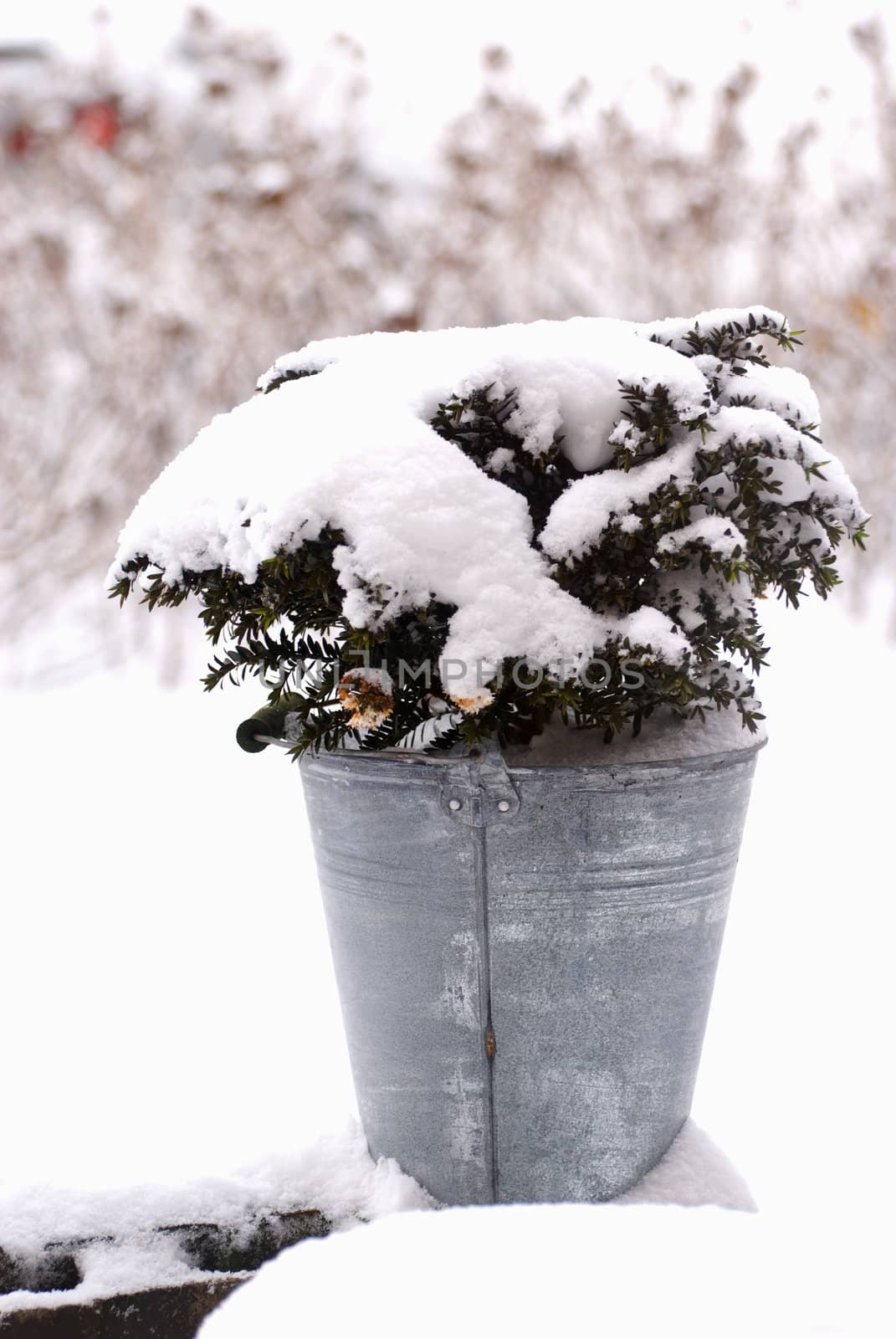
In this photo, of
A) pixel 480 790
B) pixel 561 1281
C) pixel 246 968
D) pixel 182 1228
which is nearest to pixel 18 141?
pixel 246 968

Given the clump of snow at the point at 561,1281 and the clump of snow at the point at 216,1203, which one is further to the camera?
the clump of snow at the point at 216,1203

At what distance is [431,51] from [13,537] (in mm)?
2266

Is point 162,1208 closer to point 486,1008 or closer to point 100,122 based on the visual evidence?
point 486,1008

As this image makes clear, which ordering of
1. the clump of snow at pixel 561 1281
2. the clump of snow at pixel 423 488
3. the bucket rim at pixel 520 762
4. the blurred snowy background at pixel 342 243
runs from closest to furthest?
the clump of snow at pixel 561 1281, the clump of snow at pixel 423 488, the bucket rim at pixel 520 762, the blurred snowy background at pixel 342 243

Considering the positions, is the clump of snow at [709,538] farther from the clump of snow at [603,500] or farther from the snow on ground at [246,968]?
the snow on ground at [246,968]

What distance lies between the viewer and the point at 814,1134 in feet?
6.01

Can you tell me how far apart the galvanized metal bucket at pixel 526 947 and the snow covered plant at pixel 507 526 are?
0.08 meters

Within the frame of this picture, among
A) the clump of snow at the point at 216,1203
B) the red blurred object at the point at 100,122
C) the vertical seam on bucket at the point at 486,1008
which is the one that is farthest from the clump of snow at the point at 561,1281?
the red blurred object at the point at 100,122

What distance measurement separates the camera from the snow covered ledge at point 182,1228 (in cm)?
136

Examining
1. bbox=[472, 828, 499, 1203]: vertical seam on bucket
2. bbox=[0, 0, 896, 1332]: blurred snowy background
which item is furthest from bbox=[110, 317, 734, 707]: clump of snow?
bbox=[0, 0, 896, 1332]: blurred snowy background

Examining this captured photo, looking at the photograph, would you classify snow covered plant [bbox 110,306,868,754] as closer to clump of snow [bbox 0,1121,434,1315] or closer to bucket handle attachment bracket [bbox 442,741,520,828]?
bucket handle attachment bracket [bbox 442,741,520,828]

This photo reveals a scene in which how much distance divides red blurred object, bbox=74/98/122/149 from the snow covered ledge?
3723 mm

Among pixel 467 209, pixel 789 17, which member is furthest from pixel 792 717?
pixel 789 17

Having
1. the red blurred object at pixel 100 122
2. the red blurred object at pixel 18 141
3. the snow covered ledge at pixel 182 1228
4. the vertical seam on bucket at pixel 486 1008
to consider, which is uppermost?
the red blurred object at pixel 100 122
